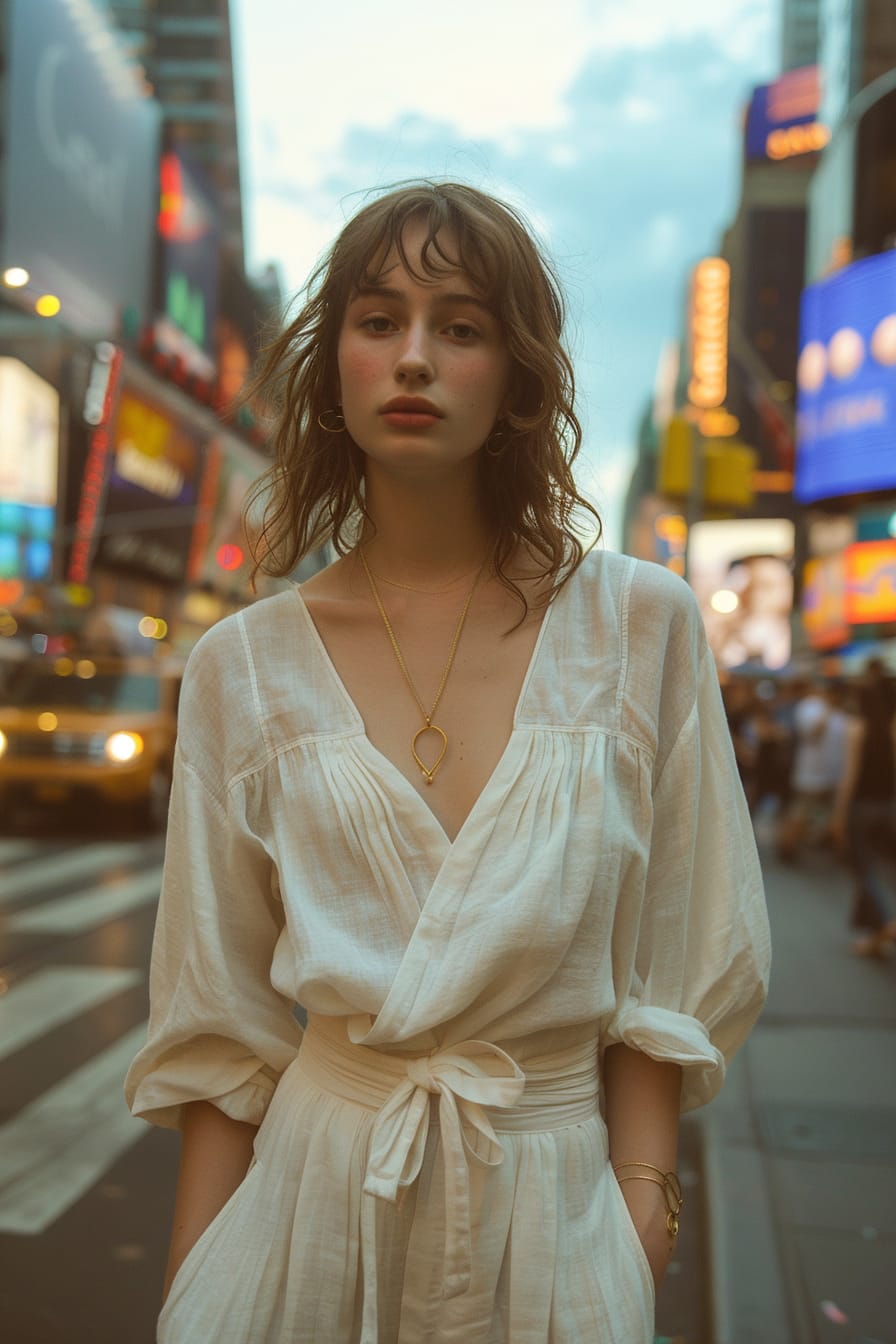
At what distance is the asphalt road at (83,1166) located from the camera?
3.88m

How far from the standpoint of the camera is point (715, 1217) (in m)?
4.33

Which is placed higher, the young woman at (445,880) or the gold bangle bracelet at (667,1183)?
the young woman at (445,880)

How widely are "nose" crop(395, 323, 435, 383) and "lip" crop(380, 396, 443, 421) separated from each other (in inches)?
0.9

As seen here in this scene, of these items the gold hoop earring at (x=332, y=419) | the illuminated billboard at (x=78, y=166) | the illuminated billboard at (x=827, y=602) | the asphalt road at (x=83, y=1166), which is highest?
the illuminated billboard at (x=78, y=166)

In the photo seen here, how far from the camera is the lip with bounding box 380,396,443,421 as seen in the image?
5.58 feet

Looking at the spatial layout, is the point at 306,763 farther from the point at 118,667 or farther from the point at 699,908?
the point at 118,667

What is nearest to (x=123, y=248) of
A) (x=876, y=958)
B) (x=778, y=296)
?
(x=876, y=958)

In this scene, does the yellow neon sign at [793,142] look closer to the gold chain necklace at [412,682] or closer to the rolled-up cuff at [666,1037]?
the gold chain necklace at [412,682]

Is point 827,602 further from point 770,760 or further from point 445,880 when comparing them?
point 445,880

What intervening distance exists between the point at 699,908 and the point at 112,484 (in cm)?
3567

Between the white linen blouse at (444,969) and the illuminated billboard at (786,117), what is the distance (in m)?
93.4

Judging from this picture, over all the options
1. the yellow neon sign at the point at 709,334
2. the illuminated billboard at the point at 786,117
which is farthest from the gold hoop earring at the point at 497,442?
the illuminated billboard at the point at 786,117

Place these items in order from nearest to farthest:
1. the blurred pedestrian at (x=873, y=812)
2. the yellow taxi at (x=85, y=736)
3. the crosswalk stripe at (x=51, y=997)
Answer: the crosswalk stripe at (x=51, y=997), the blurred pedestrian at (x=873, y=812), the yellow taxi at (x=85, y=736)

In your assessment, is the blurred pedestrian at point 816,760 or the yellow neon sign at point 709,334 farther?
the yellow neon sign at point 709,334
